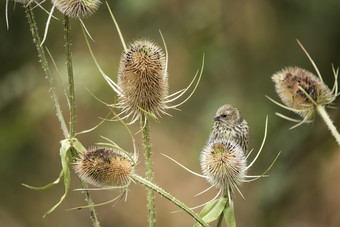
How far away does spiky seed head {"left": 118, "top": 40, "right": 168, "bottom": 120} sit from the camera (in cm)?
272

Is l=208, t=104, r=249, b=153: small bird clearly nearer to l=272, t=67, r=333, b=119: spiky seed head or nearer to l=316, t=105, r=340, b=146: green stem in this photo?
l=272, t=67, r=333, b=119: spiky seed head

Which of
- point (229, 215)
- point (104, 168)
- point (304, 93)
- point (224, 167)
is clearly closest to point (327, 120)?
point (304, 93)

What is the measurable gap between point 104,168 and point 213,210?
22.6 inches

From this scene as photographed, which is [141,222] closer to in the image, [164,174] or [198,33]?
[164,174]

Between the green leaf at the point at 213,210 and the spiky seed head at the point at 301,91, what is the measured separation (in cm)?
60

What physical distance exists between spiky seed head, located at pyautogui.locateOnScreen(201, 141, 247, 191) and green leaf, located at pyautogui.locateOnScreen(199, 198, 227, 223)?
0.27 ft

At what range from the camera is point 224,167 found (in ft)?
8.76

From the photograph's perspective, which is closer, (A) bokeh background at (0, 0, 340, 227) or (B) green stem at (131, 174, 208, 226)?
(B) green stem at (131, 174, 208, 226)

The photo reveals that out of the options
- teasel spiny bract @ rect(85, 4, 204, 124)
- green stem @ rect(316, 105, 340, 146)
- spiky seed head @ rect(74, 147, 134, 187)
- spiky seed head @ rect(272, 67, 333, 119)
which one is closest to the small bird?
spiky seed head @ rect(272, 67, 333, 119)

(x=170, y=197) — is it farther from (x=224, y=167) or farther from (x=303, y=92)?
(x=303, y=92)

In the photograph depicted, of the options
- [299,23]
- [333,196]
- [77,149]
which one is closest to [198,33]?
[299,23]

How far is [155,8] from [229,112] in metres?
2.47

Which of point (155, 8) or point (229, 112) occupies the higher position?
point (155, 8)

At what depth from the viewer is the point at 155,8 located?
6.66 metres
